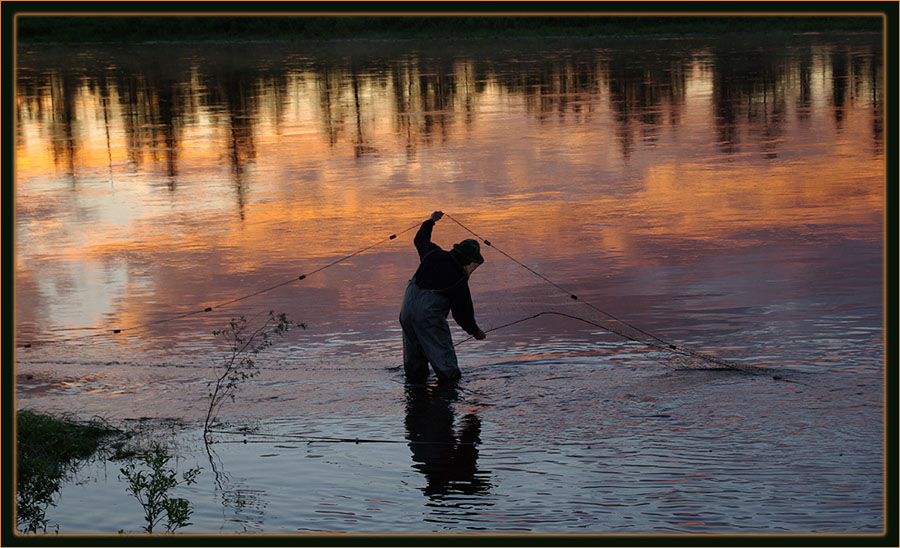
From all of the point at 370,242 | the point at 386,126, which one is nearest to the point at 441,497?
the point at 370,242

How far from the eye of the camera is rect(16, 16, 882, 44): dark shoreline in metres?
63.0

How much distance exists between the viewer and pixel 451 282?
1064cm

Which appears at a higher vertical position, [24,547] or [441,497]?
[24,547]

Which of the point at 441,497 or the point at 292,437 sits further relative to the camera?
the point at 292,437

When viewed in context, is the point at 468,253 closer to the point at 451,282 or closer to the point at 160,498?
the point at 451,282

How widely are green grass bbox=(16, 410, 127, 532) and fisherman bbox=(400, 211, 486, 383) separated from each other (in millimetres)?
2546

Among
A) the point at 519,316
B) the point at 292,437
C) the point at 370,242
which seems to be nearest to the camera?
the point at 292,437

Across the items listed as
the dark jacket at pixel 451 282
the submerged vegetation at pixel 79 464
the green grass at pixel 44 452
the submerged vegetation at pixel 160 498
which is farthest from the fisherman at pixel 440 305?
the submerged vegetation at pixel 160 498

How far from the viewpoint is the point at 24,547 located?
5770 mm

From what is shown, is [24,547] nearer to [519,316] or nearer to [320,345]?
[320,345]

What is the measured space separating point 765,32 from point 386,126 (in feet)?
122

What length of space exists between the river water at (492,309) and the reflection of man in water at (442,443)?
0.09 feet

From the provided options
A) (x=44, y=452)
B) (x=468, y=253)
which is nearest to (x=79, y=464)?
(x=44, y=452)

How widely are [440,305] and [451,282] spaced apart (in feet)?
0.68
